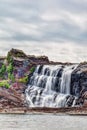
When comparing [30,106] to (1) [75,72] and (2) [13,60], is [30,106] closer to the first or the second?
(1) [75,72]

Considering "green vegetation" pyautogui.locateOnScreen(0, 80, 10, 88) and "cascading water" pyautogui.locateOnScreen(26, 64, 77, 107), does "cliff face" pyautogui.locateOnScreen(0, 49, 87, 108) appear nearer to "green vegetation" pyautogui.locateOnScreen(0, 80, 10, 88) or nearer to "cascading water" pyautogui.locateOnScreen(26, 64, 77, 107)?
"green vegetation" pyautogui.locateOnScreen(0, 80, 10, 88)

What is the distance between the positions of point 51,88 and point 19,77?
16.6 m

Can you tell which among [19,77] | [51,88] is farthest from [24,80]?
[51,88]

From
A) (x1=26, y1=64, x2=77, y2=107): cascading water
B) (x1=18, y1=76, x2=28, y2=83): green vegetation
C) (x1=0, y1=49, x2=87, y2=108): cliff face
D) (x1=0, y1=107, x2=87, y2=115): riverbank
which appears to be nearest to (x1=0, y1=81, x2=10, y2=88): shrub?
(x1=0, y1=49, x2=87, y2=108): cliff face

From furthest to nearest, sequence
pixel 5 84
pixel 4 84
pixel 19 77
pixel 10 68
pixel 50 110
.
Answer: pixel 10 68
pixel 19 77
pixel 5 84
pixel 4 84
pixel 50 110

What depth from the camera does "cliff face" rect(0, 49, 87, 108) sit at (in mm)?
132000

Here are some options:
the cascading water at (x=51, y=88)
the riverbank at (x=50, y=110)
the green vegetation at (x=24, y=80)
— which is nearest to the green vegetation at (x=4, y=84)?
the green vegetation at (x=24, y=80)

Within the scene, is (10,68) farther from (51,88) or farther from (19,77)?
(51,88)

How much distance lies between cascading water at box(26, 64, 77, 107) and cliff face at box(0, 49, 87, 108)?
6.12 ft

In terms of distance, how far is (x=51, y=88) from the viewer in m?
138

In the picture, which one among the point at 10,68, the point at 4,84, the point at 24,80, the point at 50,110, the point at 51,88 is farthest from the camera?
the point at 10,68

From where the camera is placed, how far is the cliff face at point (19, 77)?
433ft

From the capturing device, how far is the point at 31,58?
161 metres

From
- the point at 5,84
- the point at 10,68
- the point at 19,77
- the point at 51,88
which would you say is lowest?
the point at 51,88
